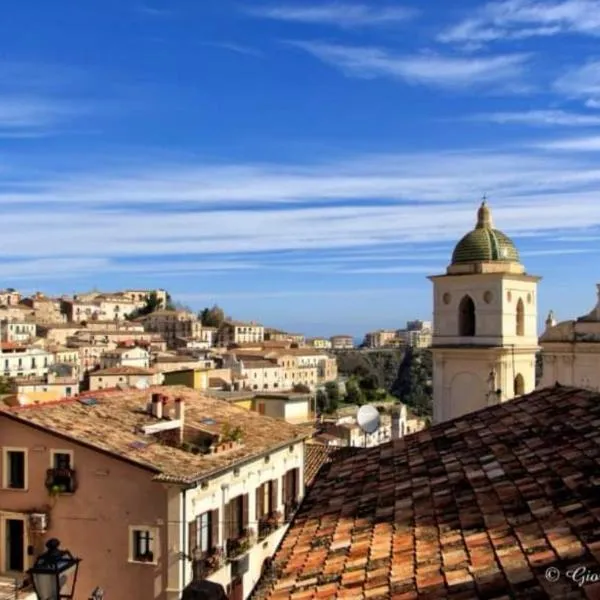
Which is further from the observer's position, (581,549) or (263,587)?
(263,587)

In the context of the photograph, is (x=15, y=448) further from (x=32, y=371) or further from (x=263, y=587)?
(x=32, y=371)

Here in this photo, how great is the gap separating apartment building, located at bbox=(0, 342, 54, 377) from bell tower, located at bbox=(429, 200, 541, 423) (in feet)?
270

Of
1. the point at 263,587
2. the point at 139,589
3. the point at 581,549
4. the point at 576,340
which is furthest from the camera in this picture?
the point at 576,340

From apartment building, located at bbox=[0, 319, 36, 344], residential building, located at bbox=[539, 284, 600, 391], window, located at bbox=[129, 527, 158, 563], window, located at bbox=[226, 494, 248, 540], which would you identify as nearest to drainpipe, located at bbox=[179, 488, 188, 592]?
window, located at bbox=[129, 527, 158, 563]

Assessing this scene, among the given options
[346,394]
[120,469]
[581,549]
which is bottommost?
[346,394]

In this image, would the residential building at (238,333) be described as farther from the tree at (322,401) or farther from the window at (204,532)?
the window at (204,532)

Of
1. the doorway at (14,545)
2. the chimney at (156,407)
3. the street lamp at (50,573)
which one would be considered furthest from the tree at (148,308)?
the street lamp at (50,573)

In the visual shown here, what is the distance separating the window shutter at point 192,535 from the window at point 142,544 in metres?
0.67

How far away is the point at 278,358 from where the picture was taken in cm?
13075

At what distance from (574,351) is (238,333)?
149 metres

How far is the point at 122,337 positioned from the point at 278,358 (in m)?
27.2

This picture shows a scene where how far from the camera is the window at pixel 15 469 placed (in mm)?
16844

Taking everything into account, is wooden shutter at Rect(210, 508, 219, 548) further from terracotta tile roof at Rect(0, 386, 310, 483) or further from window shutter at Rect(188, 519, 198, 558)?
terracotta tile roof at Rect(0, 386, 310, 483)

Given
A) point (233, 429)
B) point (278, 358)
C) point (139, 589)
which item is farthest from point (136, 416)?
point (278, 358)
